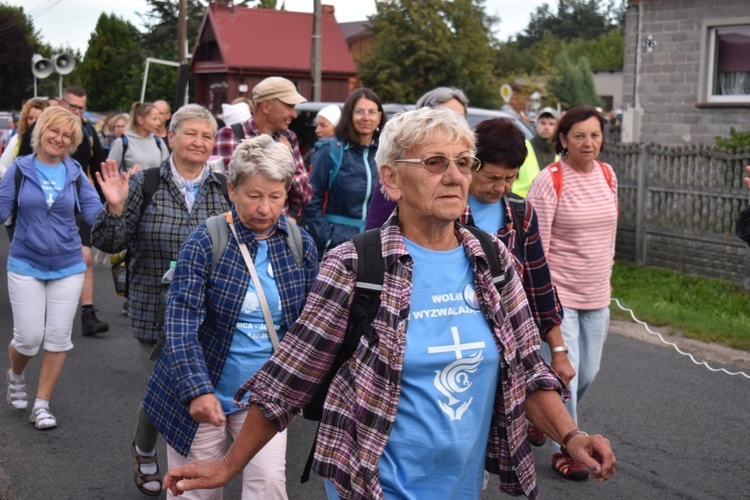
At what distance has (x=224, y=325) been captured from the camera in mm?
4211

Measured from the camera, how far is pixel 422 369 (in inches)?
116

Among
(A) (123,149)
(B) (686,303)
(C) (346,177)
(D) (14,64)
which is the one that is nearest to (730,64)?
(B) (686,303)

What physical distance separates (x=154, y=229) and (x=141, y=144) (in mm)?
5724

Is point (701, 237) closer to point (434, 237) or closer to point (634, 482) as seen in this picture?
point (634, 482)

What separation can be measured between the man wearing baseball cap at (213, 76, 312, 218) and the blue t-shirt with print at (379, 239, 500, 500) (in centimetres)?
365

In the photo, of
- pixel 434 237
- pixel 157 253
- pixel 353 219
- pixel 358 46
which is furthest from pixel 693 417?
pixel 358 46

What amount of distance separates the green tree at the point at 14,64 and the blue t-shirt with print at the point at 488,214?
7711 cm

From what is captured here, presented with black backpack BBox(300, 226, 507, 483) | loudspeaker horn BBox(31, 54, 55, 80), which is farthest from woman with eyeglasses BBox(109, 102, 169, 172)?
loudspeaker horn BBox(31, 54, 55, 80)

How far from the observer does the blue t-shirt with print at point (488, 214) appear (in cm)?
462

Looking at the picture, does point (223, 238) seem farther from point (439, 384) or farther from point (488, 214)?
point (439, 384)

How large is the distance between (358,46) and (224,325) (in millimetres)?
78889

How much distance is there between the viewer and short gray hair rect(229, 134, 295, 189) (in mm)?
4363

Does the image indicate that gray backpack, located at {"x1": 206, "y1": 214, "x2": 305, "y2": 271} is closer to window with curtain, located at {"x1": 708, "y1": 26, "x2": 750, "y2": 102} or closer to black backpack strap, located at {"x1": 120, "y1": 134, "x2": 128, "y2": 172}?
black backpack strap, located at {"x1": 120, "y1": 134, "x2": 128, "y2": 172}

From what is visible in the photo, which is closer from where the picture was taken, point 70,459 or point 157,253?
point 157,253
